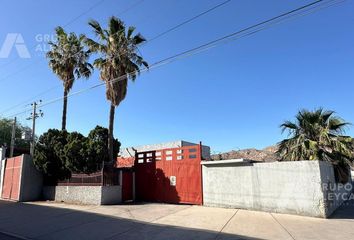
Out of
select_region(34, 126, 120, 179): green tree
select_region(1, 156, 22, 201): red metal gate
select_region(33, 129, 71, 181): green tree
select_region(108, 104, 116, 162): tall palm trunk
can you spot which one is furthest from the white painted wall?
select_region(1, 156, 22, 201): red metal gate

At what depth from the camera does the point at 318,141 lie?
13625 mm

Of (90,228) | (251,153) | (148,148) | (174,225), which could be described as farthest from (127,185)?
(148,148)

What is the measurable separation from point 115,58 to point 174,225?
11.7m

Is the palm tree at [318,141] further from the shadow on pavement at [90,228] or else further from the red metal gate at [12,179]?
the red metal gate at [12,179]

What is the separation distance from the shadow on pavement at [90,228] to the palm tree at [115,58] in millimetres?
6159

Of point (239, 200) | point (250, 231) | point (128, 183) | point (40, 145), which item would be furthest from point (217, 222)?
point (40, 145)

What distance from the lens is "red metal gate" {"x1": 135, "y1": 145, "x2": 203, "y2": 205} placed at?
15719 millimetres

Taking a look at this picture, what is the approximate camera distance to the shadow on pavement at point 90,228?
8898mm

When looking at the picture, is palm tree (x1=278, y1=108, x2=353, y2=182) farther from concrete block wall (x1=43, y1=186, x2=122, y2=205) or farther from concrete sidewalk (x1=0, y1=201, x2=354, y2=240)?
concrete block wall (x1=43, y1=186, x2=122, y2=205)

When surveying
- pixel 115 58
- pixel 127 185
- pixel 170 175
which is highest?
pixel 115 58

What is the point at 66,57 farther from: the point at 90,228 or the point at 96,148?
the point at 90,228

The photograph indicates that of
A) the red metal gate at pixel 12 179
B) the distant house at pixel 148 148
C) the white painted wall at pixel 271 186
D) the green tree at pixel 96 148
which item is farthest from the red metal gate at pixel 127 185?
the red metal gate at pixel 12 179

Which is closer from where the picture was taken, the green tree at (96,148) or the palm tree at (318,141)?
the palm tree at (318,141)

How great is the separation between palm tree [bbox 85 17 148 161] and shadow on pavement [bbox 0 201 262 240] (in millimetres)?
6159
